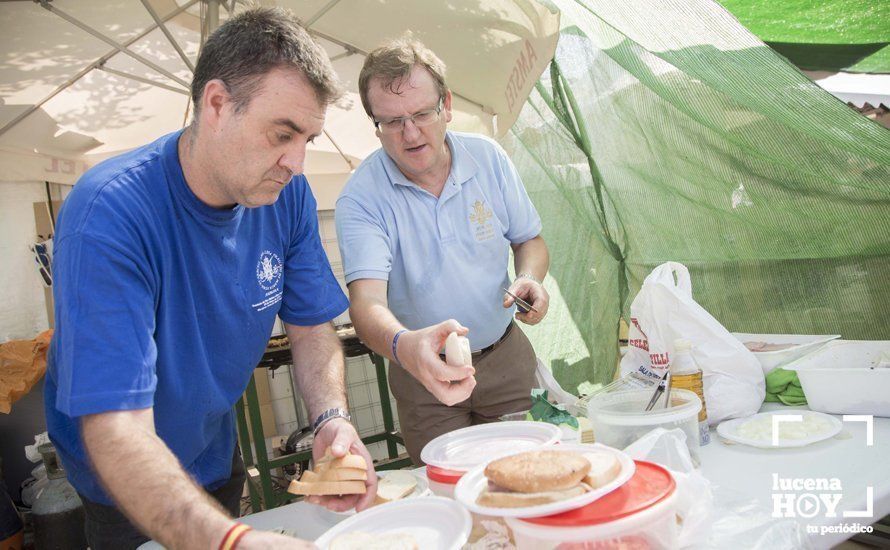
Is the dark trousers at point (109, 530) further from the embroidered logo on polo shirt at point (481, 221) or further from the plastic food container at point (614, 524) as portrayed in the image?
the embroidered logo on polo shirt at point (481, 221)

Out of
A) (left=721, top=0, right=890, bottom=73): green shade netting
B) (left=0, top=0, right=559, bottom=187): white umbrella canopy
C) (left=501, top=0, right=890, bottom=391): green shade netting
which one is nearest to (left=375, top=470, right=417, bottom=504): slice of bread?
(left=501, top=0, right=890, bottom=391): green shade netting

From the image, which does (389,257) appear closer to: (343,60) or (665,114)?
(665,114)

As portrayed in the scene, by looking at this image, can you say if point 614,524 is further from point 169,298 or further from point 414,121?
point 414,121

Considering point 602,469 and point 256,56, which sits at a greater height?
point 256,56

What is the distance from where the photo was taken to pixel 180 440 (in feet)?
5.43

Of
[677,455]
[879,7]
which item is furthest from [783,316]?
[879,7]

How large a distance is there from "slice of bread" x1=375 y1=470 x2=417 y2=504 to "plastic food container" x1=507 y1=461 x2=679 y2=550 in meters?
0.51

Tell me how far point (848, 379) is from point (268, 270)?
1682mm

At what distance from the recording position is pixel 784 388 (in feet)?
6.52

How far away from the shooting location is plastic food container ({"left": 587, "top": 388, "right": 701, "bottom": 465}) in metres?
1.46

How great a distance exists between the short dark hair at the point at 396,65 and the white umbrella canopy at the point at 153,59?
798 millimetres

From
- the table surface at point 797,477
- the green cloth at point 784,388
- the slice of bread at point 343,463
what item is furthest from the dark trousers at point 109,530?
the green cloth at point 784,388

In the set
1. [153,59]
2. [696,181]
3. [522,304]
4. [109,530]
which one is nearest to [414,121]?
[522,304]

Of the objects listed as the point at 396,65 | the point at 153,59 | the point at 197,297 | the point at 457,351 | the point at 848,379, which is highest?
the point at 153,59
